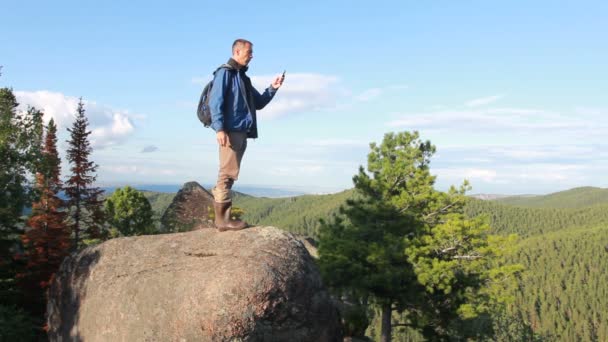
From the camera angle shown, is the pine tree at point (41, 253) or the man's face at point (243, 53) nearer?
the man's face at point (243, 53)

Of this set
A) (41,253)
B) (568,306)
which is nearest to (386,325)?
(41,253)

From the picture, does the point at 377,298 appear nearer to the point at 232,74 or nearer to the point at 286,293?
the point at 286,293

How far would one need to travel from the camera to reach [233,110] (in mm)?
8555

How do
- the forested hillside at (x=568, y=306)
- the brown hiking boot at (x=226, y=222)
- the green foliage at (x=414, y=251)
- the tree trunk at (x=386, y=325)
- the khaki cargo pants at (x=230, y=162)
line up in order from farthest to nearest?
the forested hillside at (x=568, y=306)
the tree trunk at (x=386, y=325)
the green foliage at (x=414, y=251)
the brown hiking boot at (x=226, y=222)
the khaki cargo pants at (x=230, y=162)

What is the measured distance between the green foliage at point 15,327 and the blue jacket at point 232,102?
11.2 m

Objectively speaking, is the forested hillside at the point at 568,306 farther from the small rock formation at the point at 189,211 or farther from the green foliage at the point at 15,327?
the green foliage at the point at 15,327

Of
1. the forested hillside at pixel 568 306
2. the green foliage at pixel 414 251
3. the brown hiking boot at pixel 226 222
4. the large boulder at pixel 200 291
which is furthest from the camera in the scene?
the forested hillside at pixel 568 306

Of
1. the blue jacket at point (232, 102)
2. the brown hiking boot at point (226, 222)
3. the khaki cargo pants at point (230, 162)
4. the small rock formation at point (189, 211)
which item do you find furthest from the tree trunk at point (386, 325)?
the blue jacket at point (232, 102)

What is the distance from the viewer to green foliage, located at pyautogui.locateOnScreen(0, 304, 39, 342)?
1462cm

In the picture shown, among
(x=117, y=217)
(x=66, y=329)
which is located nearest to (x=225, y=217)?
(x=66, y=329)

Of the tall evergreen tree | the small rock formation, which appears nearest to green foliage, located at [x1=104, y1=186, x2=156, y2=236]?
the small rock formation

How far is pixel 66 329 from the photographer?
10750 millimetres

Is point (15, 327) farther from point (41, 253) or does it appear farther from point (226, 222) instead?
point (226, 222)

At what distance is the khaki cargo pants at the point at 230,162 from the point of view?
343 inches
